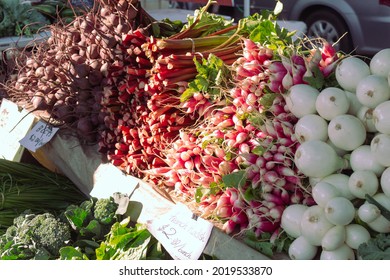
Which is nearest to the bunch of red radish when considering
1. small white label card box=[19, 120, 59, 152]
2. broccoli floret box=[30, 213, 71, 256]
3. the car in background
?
broccoli floret box=[30, 213, 71, 256]

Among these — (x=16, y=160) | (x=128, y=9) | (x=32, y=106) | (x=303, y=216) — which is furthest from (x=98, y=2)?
(x=303, y=216)

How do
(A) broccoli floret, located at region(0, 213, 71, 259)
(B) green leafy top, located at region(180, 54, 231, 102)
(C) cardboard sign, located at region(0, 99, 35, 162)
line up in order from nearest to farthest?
(A) broccoli floret, located at region(0, 213, 71, 259) → (B) green leafy top, located at region(180, 54, 231, 102) → (C) cardboard sign, located at region(0, 99, 35, 162)

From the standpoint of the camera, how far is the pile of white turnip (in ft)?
5.31

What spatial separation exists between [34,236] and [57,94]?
3.05 feet

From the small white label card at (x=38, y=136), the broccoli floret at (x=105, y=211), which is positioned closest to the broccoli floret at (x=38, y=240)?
the broccoli floret at (x=105, y=211)

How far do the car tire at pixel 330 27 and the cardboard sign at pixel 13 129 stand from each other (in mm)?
3995

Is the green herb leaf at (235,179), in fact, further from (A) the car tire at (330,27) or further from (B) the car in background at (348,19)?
(A) the car tire at (330,27)

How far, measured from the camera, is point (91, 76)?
2613 millimetres

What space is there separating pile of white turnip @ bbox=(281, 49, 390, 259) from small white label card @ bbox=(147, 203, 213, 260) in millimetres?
283

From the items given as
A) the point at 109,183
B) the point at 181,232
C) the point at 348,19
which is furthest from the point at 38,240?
the point at 348,19

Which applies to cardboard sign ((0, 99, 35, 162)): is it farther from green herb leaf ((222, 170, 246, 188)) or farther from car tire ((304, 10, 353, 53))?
car tire ((304, 10, 353, 53))

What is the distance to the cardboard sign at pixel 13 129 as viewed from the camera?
296 cm

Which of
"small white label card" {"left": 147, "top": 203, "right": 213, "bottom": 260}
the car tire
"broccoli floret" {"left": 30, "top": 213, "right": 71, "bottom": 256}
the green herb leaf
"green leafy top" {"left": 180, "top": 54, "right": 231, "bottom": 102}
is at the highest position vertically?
"green leafy top" {"left": 180, "top": 54, "right": 231, "bottom": 102}

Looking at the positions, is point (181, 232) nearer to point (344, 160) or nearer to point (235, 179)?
point (235, 179)
